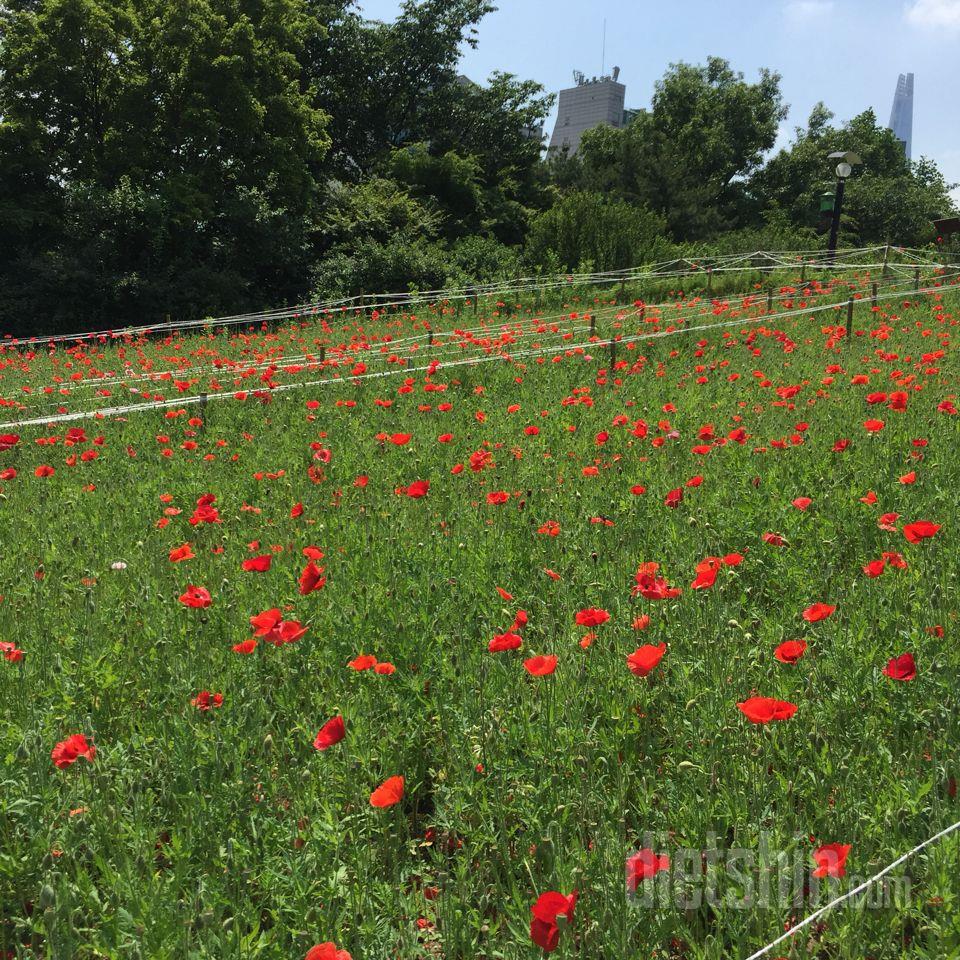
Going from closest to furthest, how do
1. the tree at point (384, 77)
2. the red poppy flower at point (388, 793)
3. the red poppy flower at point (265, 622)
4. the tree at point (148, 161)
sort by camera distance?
the red poppy flower at point (388, 793) < the red poppy flower at point (265, 622) < the tree at point (148, 161) < the tree at point (384, 77)

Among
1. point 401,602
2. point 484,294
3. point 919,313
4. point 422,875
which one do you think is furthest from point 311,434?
point 484,294

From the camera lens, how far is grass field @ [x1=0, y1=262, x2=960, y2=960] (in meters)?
1.67

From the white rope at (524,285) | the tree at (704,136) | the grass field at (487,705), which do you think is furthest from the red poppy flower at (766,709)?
the tree at (704,136)

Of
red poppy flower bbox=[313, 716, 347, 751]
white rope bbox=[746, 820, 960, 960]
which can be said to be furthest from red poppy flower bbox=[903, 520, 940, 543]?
red poppy flower bbox=[313, 716, 347, 751]

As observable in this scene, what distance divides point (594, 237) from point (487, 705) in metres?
23.2

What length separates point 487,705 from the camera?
2361 millimetres

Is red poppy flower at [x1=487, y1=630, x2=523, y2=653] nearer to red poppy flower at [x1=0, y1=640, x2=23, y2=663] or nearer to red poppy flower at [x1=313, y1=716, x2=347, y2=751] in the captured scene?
red poppy flower at [x1=313, y1=716, x2=347, y2=751]

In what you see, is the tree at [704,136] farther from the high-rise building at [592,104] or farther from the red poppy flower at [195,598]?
the high-rise building at [592,104]

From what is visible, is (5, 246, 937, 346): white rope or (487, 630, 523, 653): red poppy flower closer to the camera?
(487, 630, 523, 653): red poppy flower

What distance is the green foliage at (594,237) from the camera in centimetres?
2323

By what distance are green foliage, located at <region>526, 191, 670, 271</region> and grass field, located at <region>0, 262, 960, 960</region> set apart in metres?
19.4

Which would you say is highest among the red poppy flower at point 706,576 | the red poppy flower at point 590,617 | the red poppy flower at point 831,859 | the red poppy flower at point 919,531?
the red poppy flower at point 919,531

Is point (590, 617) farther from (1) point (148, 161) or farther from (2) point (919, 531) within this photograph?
(1) point (148, 161)

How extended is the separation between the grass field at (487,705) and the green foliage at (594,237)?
19.4 m
